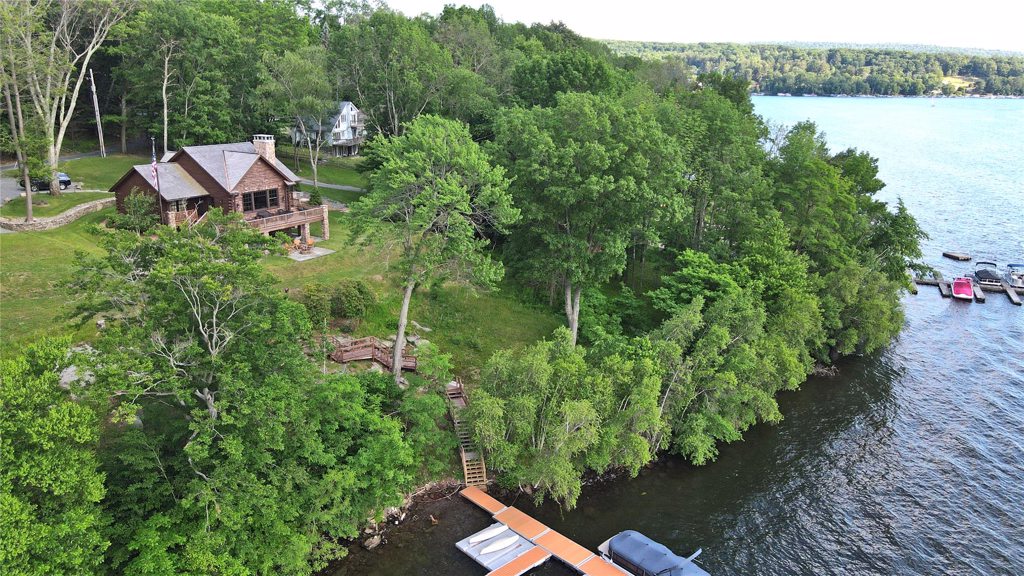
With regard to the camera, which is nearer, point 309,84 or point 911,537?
point 911,537

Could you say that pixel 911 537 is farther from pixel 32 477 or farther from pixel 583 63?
pixel 583 63

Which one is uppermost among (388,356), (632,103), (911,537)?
(632,103)

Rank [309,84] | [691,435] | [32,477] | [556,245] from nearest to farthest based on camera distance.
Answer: [32,477] < [691,435] < [556,245] < [309,84]

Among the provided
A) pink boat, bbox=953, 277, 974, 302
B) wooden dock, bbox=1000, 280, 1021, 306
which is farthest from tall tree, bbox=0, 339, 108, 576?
wooden dock, bbox=1000, 280, 1021, 306

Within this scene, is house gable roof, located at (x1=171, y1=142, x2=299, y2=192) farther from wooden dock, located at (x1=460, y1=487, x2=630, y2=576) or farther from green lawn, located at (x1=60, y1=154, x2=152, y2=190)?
wooden dock, located at (x1=460, y1=487, x2=630, y2=576)

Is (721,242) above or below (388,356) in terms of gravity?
above

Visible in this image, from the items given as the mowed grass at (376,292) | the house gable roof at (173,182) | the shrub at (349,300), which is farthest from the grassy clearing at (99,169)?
the shrub at (349,300)

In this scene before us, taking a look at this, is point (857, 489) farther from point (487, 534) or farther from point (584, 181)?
point (584, 181)

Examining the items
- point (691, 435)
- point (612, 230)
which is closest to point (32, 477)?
point (691, 435)
